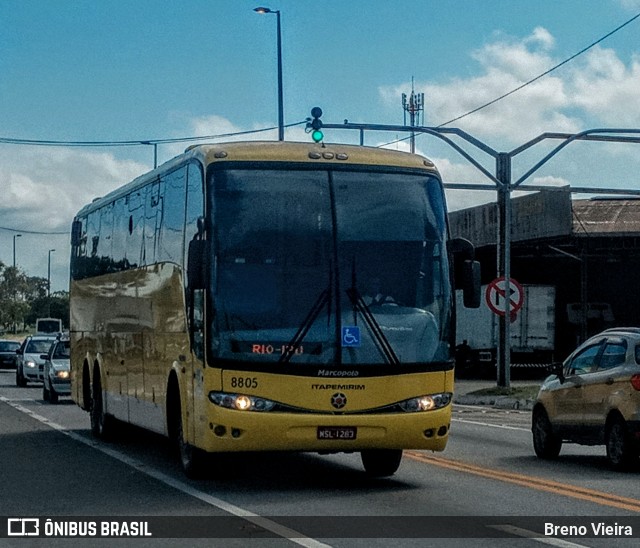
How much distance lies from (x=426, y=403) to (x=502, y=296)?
2036 centimetres

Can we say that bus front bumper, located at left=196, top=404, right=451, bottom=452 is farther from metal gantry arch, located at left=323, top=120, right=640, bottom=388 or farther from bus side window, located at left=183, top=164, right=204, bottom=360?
metal gantry arch, located at left=323, top=120, right=640, bottom=388

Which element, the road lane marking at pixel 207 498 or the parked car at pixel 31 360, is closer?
the road lane marking at pixel 207 498

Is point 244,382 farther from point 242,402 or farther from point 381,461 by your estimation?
point 381,461

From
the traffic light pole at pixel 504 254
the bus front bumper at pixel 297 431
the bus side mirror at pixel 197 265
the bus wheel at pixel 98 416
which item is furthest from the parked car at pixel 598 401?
the traffic light pole at pixel 504 254

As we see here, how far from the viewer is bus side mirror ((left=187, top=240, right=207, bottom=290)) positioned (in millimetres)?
13602

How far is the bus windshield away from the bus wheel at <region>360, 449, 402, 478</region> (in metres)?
1.61

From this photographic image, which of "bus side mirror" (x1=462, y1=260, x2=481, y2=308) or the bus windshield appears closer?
the bus windshield

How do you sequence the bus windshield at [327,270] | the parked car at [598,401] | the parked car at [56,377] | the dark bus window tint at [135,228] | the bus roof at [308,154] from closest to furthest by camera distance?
the bus windshield at [327,270], the bus roof at [308,154], the parked car at [598,401], the dark bus window tint at [135,228], the parked car at [56,377]

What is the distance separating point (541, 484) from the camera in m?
14.3

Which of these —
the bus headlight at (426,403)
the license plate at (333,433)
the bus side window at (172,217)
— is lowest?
the license plate at (333,433)

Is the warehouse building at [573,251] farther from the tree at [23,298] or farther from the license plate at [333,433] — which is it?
the tree at [23,298]

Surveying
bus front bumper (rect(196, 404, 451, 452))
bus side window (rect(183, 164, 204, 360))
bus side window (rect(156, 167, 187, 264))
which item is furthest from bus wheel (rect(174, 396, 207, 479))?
bus side window (rect(156, 167, 187, 264))

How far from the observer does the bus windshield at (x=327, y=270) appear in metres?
13.6

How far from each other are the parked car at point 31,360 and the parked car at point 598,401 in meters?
28.4
